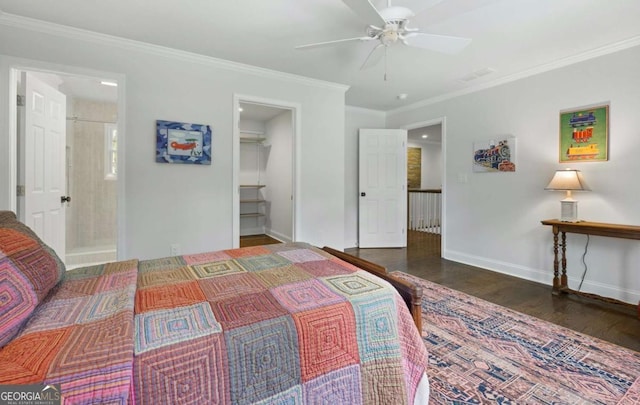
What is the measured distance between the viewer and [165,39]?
2.75m

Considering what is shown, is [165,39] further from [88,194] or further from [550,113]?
[550,113]

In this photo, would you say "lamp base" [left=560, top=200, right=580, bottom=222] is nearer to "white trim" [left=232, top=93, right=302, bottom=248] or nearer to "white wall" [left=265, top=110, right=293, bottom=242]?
"white trim" [left=232, top=93, right=302, bottom=248]

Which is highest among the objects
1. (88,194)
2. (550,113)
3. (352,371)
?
(550,113)

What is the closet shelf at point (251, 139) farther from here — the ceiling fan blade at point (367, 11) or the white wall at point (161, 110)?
the ceiling fan blade at point (367, 11)

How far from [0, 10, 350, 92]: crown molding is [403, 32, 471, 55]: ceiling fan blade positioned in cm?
184

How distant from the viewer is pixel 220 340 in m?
0.88

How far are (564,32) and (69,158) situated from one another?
612 centimetres

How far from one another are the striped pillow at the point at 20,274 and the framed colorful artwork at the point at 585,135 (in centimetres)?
423

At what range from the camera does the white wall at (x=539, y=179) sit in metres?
2.70

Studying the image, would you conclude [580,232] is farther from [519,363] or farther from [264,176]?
[264,176]

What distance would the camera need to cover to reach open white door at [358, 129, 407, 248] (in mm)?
4965

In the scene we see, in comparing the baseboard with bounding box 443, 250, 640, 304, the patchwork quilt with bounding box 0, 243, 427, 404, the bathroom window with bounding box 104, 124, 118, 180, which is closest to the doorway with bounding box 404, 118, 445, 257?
the baseboard with bounding box 443, 250, 640, 304

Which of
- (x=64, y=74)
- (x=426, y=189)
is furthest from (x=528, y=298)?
(x=64, y=74)

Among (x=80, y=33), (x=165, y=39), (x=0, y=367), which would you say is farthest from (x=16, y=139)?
(x=0, y=367)
